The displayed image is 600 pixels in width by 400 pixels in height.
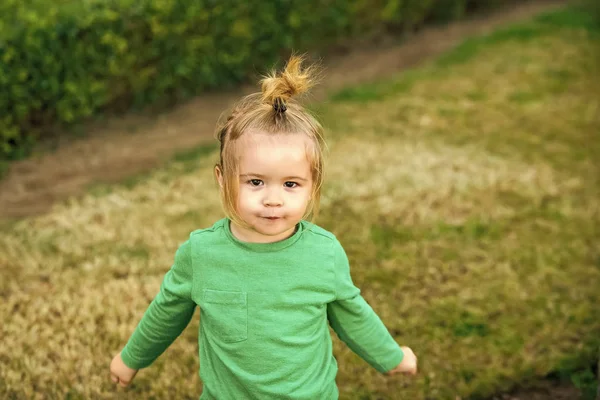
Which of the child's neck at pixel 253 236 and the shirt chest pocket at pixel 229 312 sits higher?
the child's neck at pixel 253 236

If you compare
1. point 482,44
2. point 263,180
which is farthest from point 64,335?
point 482,44

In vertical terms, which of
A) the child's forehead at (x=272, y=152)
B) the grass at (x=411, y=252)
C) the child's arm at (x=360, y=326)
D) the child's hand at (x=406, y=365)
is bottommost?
the grass at (x=411, y=252)

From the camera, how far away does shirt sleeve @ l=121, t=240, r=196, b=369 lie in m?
2.12

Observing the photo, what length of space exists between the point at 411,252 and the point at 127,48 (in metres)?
3.11

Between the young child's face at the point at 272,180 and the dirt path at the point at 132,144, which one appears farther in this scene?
the dirt path at the point at 132,144

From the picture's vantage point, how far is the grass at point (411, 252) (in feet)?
10.5

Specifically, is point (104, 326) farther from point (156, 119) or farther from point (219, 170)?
point (156, 119)

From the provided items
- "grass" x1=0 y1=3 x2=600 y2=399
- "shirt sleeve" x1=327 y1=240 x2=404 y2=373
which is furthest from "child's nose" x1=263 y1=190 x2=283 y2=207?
"grass" x1=0 y1=3 x2=600 y2=399

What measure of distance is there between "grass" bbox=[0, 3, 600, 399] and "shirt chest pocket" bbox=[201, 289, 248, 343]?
3.57 ft

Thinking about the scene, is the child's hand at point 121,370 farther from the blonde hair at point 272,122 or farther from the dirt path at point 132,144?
the dirt path at point 132,144

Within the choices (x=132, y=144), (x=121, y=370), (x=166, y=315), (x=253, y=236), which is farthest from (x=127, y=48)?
(x=253, y=236)

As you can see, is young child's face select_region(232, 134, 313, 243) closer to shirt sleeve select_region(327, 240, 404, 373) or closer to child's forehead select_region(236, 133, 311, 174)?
child's forehead select_region(236, 133, 311, 174)

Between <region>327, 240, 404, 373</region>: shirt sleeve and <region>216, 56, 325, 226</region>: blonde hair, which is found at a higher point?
<region>216, 56, 325, 226</region>: blonde hair

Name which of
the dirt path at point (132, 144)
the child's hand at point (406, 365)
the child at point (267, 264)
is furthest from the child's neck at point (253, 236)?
the dirt path at point (132, 144)
